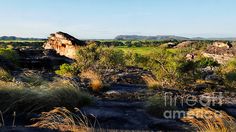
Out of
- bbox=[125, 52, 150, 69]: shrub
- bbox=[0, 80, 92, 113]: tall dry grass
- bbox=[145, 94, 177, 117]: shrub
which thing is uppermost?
bbox=[0, 80, 92, 113]: tall dry grass

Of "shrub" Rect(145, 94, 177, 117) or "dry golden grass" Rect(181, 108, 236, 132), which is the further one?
"shrub" Rect(145, 94, 177, 117)

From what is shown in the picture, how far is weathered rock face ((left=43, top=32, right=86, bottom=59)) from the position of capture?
4478 centimetres

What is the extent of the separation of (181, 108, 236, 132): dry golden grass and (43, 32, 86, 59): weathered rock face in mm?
34353

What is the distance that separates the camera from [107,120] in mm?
8836

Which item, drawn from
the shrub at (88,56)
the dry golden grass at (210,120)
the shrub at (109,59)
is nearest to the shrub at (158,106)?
the dry golden grass at (210,120)

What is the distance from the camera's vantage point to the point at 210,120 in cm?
777

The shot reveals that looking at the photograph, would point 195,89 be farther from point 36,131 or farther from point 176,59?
point 36,131

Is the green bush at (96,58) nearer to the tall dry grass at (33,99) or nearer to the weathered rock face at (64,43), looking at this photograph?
the weathered rock face at (64,43)

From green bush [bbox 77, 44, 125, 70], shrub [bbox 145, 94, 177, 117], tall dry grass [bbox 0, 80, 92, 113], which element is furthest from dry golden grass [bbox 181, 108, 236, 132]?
green bush [bbox 77, 44, 125, 70]

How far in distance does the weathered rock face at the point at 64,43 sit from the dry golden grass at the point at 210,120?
34353 millimetres

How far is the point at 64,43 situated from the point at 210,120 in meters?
40.2

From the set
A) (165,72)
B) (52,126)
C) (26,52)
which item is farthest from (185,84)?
(26,52)

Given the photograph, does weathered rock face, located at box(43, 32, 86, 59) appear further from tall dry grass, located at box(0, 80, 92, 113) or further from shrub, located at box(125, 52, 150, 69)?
tall dry grass, located at box(0, 80, 92, 113)

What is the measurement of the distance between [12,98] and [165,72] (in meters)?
11.4
